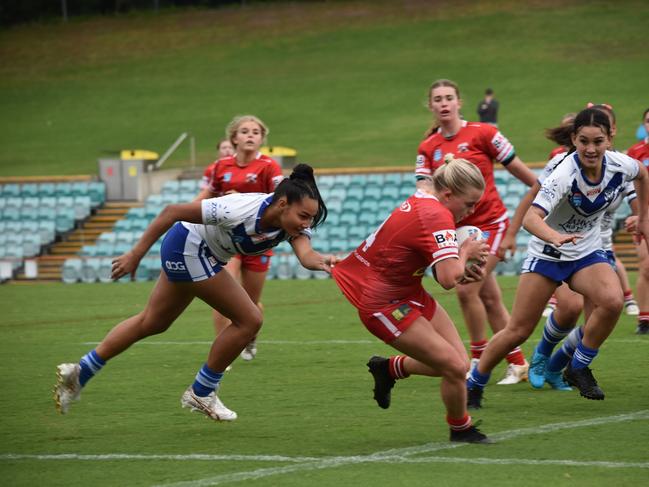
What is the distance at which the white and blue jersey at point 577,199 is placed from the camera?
7.27m

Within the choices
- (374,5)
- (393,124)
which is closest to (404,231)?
(393,124)

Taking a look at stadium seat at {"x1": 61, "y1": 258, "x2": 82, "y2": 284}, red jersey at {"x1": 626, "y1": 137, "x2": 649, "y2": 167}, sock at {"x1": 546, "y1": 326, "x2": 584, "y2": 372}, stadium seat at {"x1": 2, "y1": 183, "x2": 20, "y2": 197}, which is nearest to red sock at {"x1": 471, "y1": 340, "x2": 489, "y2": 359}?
sock at {"x1": 546, "y1": 326, "x2": 584, "y2": 372}

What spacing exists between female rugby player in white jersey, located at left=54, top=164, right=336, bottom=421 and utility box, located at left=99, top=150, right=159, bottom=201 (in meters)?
22.8

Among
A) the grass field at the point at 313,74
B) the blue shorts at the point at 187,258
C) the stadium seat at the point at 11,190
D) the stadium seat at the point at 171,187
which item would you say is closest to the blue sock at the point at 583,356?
the blue shorts at the point at 187,258

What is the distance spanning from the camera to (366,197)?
87.4 ft

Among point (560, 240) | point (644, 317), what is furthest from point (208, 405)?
point (644, 317)

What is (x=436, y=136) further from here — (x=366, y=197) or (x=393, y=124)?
(x=393, y=124)

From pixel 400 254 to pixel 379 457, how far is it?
3.75 feet

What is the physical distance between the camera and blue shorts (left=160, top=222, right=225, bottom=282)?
709 cm

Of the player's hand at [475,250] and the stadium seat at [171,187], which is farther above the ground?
the player's hand at [475,250]

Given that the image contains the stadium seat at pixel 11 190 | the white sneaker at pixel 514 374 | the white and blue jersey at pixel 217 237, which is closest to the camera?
the white and blue jersey at pixel 217 237

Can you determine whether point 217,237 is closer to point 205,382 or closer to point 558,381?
point 205,382

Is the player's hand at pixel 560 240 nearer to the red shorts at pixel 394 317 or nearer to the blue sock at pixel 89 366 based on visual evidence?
the red shorts at pixel 394 317

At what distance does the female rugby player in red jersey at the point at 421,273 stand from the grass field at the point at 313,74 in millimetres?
29151
